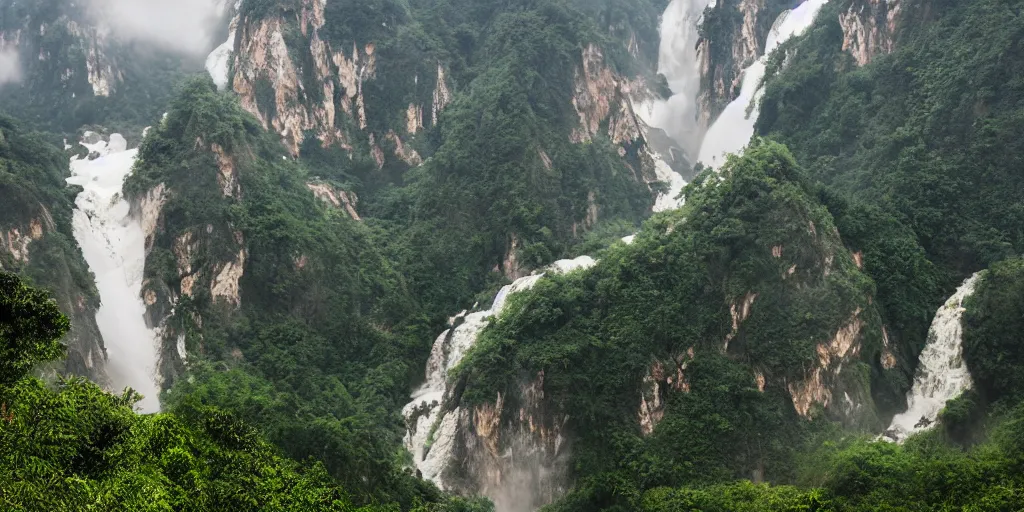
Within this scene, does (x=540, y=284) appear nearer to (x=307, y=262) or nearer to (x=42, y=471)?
(x=307, y=262)

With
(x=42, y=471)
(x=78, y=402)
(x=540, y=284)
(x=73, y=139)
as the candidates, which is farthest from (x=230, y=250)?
(x=42, y=471)

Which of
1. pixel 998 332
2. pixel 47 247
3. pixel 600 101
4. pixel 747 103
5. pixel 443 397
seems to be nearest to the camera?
pixel 998 332

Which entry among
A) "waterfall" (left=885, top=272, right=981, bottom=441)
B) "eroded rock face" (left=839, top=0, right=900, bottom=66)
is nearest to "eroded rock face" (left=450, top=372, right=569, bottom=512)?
"waterfall" (left=885, top=272, right=981, bottom=441)

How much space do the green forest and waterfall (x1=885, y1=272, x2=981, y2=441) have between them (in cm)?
54

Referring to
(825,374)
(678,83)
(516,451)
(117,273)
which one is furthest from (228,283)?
(678,83)

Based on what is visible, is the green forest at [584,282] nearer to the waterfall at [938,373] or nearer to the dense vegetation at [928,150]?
the dense vegetation at [928,150]

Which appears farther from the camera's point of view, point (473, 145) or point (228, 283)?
point (473, 145)

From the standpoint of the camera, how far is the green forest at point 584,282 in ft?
136

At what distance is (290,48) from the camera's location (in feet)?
228

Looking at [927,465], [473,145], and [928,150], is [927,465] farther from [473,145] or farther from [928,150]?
[473,145]

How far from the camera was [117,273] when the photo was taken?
53.6 metres

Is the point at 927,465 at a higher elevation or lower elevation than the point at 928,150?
lower

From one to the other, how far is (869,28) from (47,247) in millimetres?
43415

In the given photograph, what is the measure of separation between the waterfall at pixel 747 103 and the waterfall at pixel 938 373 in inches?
974
